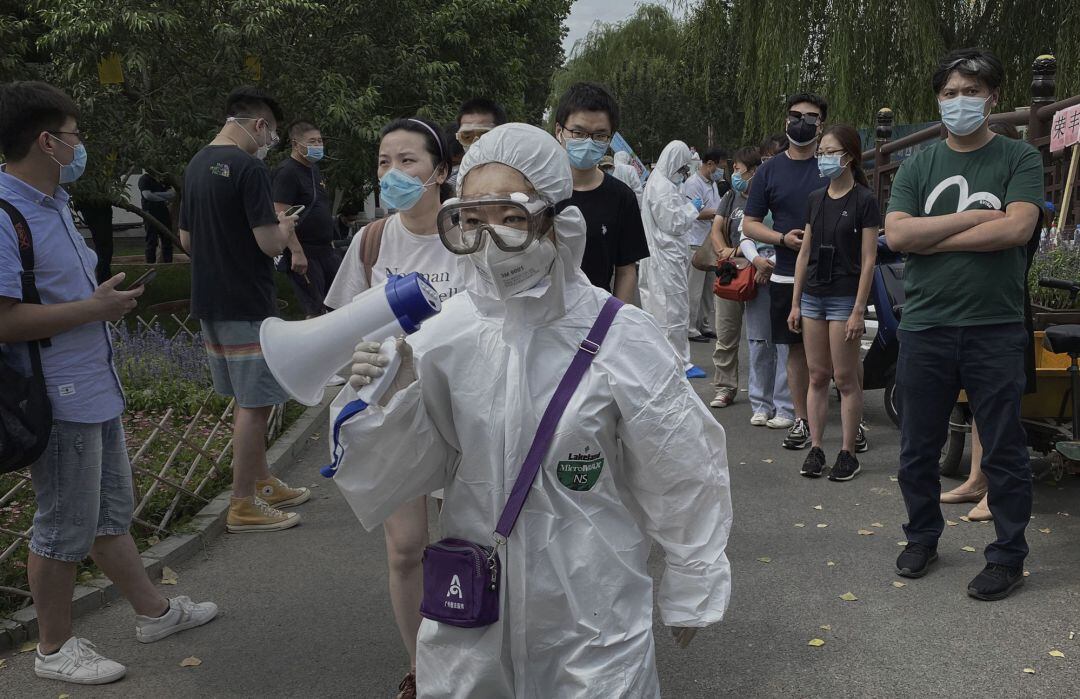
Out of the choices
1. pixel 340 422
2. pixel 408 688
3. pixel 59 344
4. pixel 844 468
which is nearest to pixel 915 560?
pixel 844 468

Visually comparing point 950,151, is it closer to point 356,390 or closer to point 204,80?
point 356,390

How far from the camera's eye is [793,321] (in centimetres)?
654

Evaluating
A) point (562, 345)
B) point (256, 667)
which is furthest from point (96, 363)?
point (562, 345)

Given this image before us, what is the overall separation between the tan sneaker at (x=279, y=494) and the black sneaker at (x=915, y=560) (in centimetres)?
338

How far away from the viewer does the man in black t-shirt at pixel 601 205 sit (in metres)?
4.68

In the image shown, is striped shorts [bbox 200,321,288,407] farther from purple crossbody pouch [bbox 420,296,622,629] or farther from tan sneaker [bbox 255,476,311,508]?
purple crossbody pouch [bbox 420,296,622,629]

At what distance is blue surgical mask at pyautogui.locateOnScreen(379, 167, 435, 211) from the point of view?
3829 millimetres

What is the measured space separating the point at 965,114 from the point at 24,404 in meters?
3.82

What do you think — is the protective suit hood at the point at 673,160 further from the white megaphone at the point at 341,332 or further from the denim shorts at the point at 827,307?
the white megaphone at the point at 341,332

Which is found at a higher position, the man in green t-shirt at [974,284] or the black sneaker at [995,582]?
the man in green t-shirt at [974,284]

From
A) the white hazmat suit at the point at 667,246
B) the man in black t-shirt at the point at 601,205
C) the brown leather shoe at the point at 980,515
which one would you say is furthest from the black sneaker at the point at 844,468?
the white hazmat suit at the point at 667,246

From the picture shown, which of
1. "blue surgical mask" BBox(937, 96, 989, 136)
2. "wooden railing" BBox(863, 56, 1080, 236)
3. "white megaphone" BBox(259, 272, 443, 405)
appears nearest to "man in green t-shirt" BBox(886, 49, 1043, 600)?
"blue surgical mask" BBox(937, 96, 989, 136)

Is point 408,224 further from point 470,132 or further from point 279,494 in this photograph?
point 279,494

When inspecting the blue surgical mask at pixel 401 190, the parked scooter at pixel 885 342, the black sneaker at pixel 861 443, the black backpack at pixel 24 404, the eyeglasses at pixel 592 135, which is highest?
the eyeglasses at pixel 592 135
